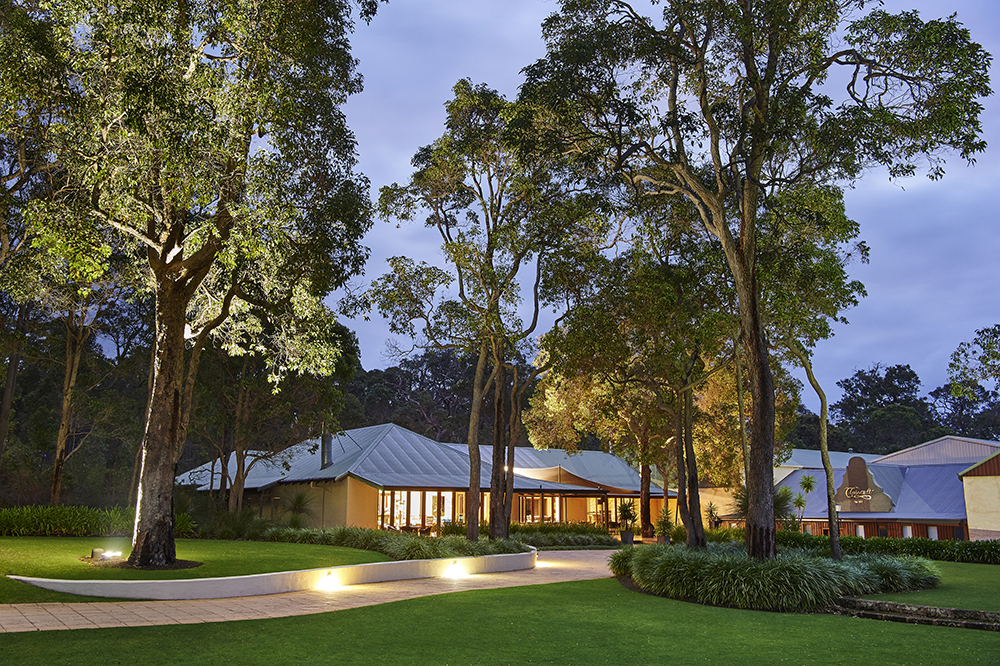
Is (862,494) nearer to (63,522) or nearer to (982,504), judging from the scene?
(982,504)

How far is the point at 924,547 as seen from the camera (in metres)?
21.4

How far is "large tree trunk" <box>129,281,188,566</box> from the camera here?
40.5 feet

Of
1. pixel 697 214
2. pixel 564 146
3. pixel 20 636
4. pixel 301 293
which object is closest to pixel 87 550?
pixel 301 293

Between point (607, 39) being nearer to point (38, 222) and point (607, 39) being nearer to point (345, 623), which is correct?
point (38, 222)

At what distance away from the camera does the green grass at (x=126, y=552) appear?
1069 cm

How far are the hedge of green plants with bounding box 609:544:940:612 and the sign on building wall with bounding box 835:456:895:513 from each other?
16196 millimetres

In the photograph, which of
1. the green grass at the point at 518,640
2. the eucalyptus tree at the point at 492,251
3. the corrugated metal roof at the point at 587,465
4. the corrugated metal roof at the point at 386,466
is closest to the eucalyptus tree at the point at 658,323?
the eucalyptus tree at the point at 492,251

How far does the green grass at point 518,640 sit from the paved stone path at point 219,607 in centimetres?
75

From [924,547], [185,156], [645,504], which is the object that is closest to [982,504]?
[924,547]

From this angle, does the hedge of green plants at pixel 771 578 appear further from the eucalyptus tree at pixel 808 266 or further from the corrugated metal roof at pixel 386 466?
the corrugated metal roof at pixel 386 466

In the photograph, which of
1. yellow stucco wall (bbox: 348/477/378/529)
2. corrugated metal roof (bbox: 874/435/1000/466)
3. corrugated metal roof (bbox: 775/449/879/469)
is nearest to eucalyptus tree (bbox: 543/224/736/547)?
yellow stucco wall (bbox: 348/477/378/529)

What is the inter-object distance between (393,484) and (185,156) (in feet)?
58.5

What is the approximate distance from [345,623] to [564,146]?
11.5 metres

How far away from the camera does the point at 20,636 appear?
22.6 feet
